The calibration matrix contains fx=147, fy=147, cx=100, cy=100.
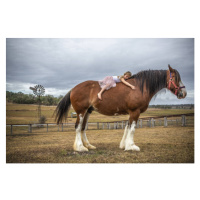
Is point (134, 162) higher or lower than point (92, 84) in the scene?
lower

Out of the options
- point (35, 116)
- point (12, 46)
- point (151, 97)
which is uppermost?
point (12, 46)

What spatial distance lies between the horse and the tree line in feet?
3.71

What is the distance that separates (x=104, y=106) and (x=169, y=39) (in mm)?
2718

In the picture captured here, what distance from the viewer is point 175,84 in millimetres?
3838

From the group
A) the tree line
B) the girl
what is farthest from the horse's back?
the tree line

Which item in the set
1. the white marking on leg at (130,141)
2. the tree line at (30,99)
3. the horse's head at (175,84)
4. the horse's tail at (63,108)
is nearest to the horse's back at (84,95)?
the horse's tail at (63,108)

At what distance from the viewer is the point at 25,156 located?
3578 millimetres

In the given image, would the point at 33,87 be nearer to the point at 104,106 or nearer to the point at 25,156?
the point at 25,156

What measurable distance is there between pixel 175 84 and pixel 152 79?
0.59 meters

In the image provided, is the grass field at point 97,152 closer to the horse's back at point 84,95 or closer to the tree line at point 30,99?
the tree line at point 30,99

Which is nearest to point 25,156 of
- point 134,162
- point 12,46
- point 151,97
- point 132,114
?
point 134,162

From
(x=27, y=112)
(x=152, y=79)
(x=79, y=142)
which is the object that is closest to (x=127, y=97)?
(x=152, y=79)

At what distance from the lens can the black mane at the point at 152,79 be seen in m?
3.92

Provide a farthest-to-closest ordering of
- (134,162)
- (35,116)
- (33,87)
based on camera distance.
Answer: (35,116) → (33,87) → (134,162)
